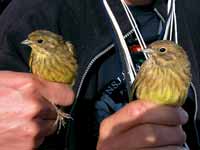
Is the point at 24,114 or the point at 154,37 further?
the point at 154,37

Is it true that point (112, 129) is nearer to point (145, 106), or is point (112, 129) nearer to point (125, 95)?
point (145, 106)

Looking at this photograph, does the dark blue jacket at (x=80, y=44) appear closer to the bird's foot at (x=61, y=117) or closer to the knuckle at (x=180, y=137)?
the bird's foot at (x=61, y=117)

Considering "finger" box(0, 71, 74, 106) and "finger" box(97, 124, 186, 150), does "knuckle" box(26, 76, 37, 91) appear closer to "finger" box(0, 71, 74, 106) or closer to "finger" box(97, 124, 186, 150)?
"finger" box(0, 71, 74, 106)

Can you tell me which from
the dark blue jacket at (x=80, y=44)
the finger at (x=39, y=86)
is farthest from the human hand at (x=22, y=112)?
the dark blue jacket at (x=80, y=44)

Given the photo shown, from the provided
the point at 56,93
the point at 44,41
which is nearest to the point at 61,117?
the point at 56,93

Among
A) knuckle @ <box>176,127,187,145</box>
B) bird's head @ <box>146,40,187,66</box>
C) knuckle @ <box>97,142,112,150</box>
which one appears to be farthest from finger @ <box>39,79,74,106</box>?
knuckle @ <box>176,127,187,145</box>

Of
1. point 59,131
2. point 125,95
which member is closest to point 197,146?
point 125,95

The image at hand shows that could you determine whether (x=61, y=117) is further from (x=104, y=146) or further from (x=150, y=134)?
(x=150, y=134)
